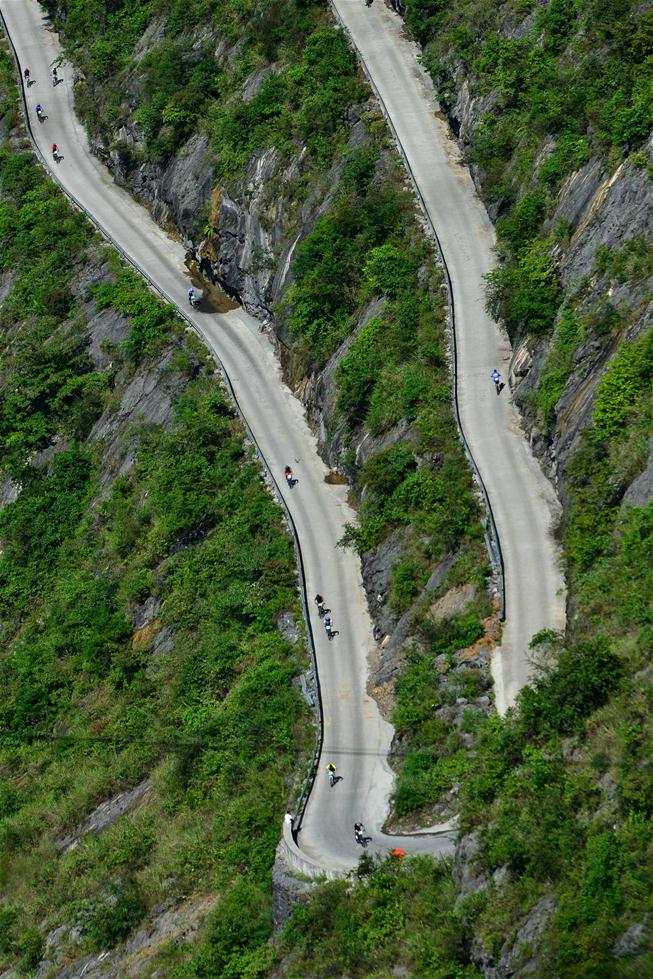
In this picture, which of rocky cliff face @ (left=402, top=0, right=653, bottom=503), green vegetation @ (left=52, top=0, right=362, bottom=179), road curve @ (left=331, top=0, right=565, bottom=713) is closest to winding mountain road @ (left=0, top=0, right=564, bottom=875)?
road curve @ (left=331, top=0, right=565, bottom=713)

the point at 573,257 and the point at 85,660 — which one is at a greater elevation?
the point at 573,257

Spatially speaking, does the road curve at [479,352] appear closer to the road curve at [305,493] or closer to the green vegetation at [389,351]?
the green vegetation at [389,351]

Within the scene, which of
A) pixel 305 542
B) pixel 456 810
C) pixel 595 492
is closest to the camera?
pixel 456 810

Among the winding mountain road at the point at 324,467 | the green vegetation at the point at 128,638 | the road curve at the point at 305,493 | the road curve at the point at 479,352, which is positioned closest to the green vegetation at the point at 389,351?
the road curve at the point at 479,352


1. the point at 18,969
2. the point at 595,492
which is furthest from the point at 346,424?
the point at 18,969

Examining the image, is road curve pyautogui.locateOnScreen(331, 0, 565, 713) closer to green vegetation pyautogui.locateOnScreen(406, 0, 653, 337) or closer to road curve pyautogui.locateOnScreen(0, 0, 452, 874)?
green vegetation pyautogui.locateOnScreen(406, 0, 653, 337)

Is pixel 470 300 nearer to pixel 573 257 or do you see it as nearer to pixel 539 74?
pixel 573 257
